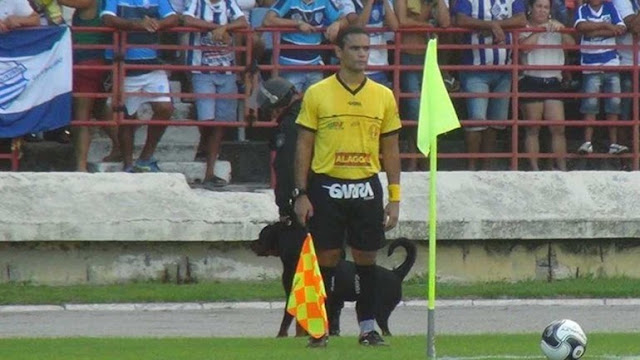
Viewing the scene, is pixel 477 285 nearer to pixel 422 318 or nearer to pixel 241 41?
pixel 422 318

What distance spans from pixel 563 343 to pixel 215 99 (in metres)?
8.54

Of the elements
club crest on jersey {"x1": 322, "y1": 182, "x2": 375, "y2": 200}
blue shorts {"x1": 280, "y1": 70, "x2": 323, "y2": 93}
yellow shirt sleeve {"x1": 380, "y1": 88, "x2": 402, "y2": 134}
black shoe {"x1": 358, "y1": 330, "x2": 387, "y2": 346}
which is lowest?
black shoe {"x1": 358, "y1": 330, "x2": 387, "y2": 346}

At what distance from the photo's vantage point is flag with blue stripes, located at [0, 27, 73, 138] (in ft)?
60.5

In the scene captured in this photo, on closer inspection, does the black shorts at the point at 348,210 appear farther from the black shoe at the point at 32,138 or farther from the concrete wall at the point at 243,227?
the black shoe at the point at 32,138

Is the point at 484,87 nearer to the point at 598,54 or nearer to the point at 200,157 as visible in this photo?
the point at 598,54

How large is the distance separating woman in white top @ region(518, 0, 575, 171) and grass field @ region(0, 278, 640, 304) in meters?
1.60

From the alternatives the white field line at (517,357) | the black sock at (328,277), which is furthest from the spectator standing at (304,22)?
the white field line at (517,357)

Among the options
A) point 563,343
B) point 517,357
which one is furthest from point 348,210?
point 563,343

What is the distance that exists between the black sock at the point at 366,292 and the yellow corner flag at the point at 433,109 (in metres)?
1.39

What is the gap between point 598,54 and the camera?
1994cm

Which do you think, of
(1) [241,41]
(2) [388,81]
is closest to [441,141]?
(2) [388,81]

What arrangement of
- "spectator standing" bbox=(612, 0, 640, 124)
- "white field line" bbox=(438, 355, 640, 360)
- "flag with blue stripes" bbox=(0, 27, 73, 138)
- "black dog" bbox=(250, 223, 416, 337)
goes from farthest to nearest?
"spectator standing" bbox=(612, 0, 640, 124) < "flag with blue stripes" bbox=(0, 27, 73, 138) < "black dog" bbox=(250, 223, 416, 337) < "white field line" bbox=(438, 355, 640, 360)

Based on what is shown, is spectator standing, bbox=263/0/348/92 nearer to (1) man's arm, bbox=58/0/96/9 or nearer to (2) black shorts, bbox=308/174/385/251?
(1) man's arm, bbox=58/0/96/9

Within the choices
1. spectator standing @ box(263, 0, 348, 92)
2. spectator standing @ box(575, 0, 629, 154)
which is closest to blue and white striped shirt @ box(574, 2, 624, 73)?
spectator standing @ box(575, 0, 629, 154)
